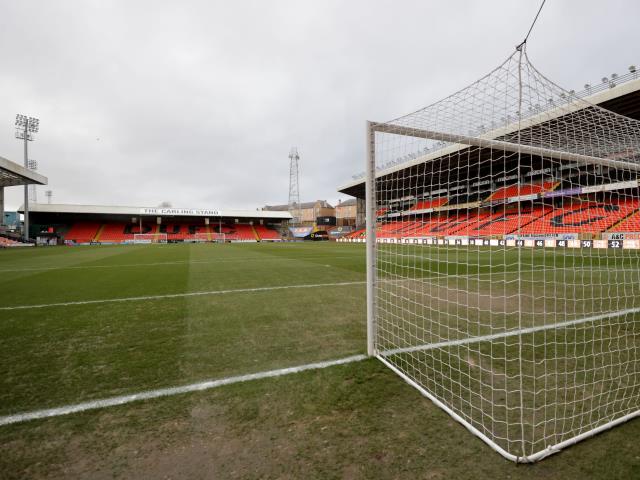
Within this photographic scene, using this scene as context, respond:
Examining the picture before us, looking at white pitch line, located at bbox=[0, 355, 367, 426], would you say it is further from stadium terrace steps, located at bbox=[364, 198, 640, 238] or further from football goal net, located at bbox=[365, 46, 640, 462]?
stadium terrace steps, located at bbox=[364, 198, 640, 238]

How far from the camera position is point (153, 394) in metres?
2.27

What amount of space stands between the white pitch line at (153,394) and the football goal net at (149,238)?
164ft

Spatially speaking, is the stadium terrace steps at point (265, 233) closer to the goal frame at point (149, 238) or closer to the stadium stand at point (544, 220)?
the goal frame at point (149, 238)

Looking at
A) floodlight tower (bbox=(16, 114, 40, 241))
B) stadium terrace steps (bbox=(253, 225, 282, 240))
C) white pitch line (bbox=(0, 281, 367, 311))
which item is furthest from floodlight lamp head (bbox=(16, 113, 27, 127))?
white pitch line (bbox=(0, 281, 367, 311))

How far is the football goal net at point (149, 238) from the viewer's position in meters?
46.3

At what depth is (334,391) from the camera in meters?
2.29

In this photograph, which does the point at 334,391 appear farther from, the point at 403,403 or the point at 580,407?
the point at 580,407

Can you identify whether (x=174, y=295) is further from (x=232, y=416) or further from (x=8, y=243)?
(x=8, y=243)

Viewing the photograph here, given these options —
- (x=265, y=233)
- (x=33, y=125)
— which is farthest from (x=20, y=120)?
(x=265, y=233)

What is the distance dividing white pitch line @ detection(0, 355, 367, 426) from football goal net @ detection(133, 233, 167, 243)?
164 feet

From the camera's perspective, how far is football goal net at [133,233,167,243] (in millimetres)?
46312

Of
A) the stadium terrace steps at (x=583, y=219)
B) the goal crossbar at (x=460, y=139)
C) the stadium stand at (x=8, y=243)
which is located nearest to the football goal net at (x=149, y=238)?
the stadium stand at (x=8, y=243)

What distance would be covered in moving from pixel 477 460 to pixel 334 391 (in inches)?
39.2

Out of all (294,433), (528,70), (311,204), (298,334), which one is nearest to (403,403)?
(294,433)
